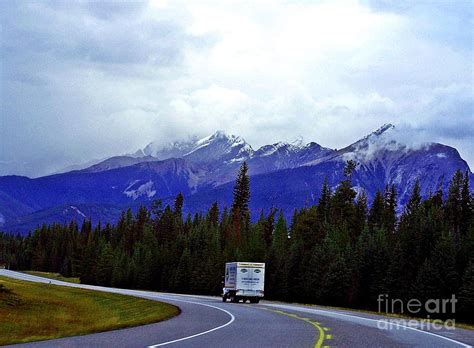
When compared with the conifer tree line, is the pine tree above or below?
above

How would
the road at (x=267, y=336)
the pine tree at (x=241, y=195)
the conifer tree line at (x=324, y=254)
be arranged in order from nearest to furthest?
the road at (x=267, y=336), the conifer tree line at (x=324, y=254), the pine tree at (x=241, y=195)

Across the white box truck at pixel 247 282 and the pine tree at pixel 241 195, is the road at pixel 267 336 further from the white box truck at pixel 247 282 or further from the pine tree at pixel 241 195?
the pine tree at pixel 241 195

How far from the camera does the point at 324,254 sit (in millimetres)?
76625

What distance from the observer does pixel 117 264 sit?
136m

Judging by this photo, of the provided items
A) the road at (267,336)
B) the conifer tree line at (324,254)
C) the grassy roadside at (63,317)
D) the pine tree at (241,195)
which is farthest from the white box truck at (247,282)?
the pine tree at (241,195)

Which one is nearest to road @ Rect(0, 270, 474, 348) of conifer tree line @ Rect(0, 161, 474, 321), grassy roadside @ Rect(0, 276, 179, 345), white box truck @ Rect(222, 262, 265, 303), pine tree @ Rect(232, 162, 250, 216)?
grassy roadside @ Rect(0, 276, 179, 345)

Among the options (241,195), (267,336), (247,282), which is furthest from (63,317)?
(241,195)

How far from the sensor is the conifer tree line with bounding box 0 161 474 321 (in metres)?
58.4

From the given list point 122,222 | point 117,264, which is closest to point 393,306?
point 117,264

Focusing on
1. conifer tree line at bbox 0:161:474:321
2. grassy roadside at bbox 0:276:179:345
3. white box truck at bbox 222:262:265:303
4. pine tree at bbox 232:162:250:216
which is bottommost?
grassy roadside at bbox 0:276:179:345

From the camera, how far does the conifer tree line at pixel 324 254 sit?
58375 millimetres

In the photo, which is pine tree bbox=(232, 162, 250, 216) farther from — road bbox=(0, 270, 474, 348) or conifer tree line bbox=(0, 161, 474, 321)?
road bbox=(0, 270, 474, 348)

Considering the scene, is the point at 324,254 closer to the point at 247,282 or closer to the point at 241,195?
the point at 247,282

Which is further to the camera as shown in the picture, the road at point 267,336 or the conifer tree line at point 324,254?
the conifer tree line at point 324,254
